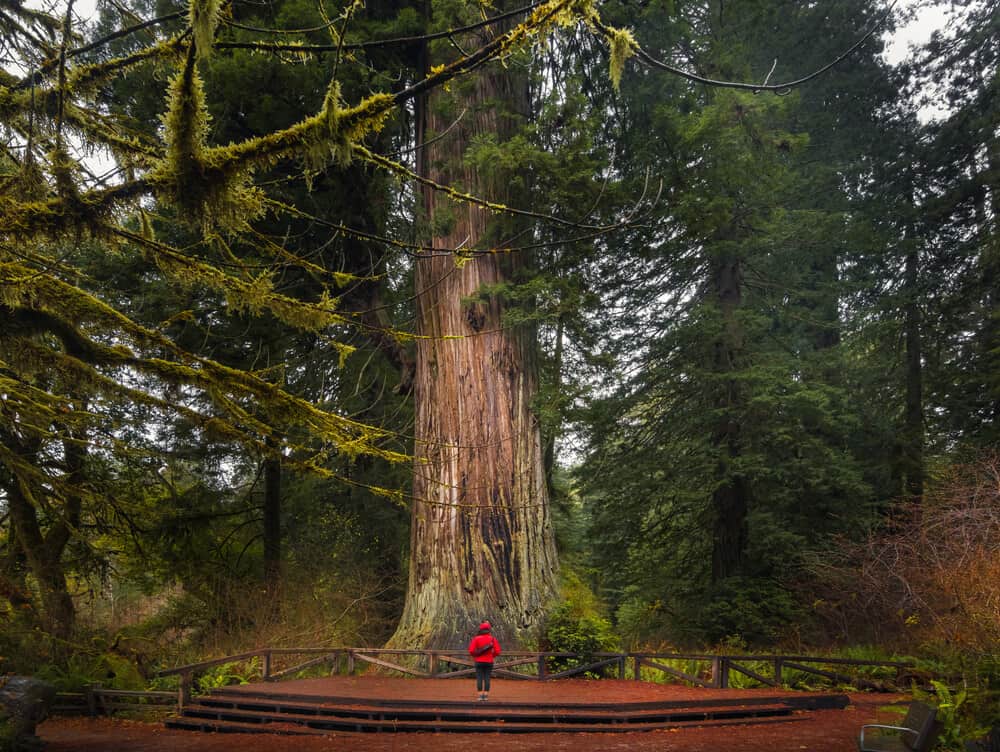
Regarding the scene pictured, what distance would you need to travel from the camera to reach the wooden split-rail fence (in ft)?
32.8

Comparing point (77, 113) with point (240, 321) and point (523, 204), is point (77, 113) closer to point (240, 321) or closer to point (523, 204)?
point (523, 204)

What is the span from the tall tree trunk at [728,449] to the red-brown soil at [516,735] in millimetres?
5481

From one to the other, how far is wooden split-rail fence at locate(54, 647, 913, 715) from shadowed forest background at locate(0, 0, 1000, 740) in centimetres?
32

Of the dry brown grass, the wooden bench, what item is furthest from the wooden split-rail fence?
the wooden bench

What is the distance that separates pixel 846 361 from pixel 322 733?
13623mm

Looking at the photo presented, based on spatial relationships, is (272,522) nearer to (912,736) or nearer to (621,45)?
(912,736)

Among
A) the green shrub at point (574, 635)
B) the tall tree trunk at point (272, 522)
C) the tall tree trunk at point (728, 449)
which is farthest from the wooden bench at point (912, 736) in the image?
the tall tree trunk at point (272, 522)

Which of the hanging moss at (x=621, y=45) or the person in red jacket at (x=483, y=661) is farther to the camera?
the person in red jacket at (x=483, y=661)

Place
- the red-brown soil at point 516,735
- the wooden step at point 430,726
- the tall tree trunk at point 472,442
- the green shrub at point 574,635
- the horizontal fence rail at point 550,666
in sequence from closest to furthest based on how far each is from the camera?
the red-brown soil at point 516,735
the wooden step at point 430,726
the horizontal fence rail at point 550,666
the green shrub at point 574,635
the tall tree trunk at point 472,442

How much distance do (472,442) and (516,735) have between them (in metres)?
4.34

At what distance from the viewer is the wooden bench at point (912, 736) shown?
17.2 ft

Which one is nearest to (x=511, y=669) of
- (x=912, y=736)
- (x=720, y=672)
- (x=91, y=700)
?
(x=720, y=672)

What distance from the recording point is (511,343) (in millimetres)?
11617

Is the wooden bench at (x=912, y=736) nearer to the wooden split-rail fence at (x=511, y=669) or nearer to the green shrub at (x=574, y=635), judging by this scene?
the wooden split-rail fence at (x=511, y=669)
